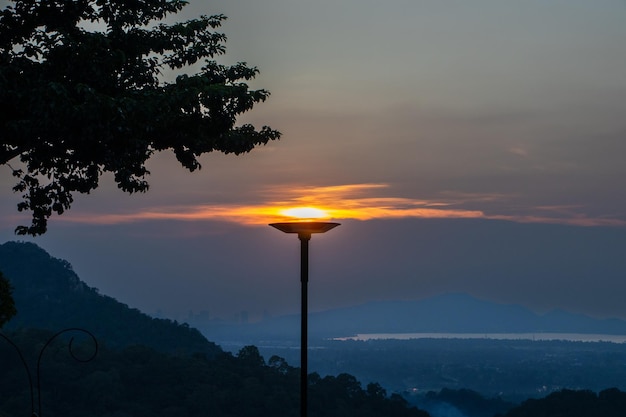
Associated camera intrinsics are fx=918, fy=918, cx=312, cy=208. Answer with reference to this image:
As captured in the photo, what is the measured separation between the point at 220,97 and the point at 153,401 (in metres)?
86.0

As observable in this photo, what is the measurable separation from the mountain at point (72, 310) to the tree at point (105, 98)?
332 ft

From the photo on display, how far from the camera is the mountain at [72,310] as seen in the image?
129250 millimetres

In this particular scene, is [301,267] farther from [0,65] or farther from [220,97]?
[0,65]

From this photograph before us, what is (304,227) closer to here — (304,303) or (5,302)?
(304,303)

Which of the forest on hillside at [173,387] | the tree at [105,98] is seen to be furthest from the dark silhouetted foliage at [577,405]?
the tree at [105,98]

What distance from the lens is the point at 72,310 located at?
14812cm

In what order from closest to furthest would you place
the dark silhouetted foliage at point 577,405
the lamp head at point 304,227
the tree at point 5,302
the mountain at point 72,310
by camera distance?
the lamp head at point 304,227, the tree at point 5,302, the dark silhouetted foliage at point 577,405, the mountain at point 72,310

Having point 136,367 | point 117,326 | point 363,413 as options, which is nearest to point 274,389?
point 363,413

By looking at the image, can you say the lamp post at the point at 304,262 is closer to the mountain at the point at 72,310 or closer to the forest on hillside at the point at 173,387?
the forest on hillside at the point at 173,387

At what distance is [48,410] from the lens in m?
96.2

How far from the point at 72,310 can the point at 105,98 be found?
138659 mm

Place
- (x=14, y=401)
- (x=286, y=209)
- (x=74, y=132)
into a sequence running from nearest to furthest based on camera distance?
(x=286, y=209), (x=74, y=132), (x=14, y=401)

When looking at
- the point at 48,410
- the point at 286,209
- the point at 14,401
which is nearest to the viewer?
the point at 286,209

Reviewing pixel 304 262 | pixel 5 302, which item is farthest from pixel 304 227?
pixel 5 302
